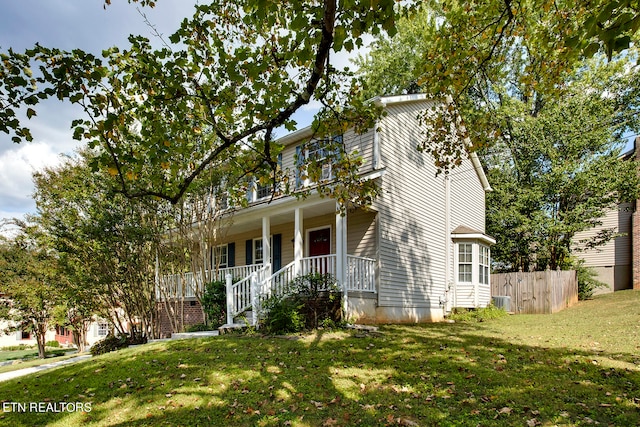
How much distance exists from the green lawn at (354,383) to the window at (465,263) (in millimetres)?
6731

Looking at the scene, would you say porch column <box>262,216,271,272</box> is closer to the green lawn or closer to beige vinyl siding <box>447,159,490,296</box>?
the green lawn

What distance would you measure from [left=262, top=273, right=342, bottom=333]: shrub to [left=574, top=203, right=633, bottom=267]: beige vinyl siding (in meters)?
18.9

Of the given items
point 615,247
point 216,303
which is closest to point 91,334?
point 216,303

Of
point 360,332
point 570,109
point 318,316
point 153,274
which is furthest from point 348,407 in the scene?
point 570,109

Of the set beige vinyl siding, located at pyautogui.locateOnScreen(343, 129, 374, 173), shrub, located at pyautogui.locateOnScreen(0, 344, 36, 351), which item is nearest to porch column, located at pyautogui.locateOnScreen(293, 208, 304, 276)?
beige vinyl siding, located at pyautogui.locateOnScreen(343, 129, 374, 173)

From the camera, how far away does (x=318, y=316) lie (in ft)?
34.2

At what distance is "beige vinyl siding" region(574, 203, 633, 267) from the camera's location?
2333 centimetres

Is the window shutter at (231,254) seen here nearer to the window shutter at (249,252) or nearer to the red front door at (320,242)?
the window shutter at (249,252)

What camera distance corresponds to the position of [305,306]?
10508 mm

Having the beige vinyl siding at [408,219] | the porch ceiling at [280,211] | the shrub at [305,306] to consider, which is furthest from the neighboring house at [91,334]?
the beige vinyl siding at [408,219]

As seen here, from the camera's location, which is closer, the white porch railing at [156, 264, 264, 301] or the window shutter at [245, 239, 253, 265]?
the white porch railing at [156, 264, 264, 301]

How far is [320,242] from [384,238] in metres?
Answer: 2.47

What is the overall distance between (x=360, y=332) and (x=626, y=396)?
5428 millimetres

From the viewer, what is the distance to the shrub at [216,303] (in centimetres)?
1209
